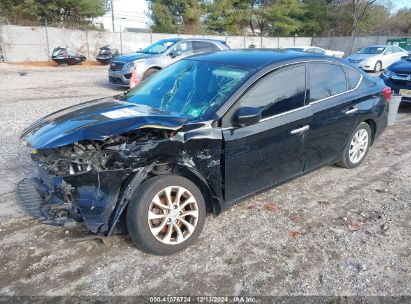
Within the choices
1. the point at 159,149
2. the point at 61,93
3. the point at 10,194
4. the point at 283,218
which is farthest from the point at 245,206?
the point at 61,93

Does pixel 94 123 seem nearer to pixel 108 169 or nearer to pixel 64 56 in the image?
pixel 108 169

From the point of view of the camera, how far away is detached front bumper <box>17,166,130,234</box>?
8.78 feet

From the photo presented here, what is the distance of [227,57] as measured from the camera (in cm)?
386

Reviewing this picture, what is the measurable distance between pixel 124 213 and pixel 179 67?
2.02 metres

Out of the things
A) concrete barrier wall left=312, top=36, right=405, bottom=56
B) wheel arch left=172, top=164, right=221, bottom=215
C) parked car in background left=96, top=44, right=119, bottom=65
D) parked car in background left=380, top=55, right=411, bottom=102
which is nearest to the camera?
wheel arch left=172, top=164, right=221, bottom=215

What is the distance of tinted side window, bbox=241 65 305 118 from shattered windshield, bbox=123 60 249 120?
0.66 ft

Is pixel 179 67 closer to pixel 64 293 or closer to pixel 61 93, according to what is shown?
pixel 64 293

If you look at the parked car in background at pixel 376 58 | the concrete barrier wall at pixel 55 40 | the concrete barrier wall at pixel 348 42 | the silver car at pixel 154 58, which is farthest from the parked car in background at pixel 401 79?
the concrete barrier wall at pixel 348 42

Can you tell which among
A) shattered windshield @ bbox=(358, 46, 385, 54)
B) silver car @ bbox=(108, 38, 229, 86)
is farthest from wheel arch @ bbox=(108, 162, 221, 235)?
shattered windshield @ bbox=(358, 46, 385, 54)

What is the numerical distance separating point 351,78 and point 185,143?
2.78m

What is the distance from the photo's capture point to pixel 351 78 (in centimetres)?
450

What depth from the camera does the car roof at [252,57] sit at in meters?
3.59

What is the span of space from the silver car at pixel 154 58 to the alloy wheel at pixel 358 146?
6.96 m

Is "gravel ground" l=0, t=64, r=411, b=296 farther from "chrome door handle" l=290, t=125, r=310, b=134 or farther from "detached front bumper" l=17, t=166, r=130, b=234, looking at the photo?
"chrome door handle" l=290, t=125, r=310, b=134
